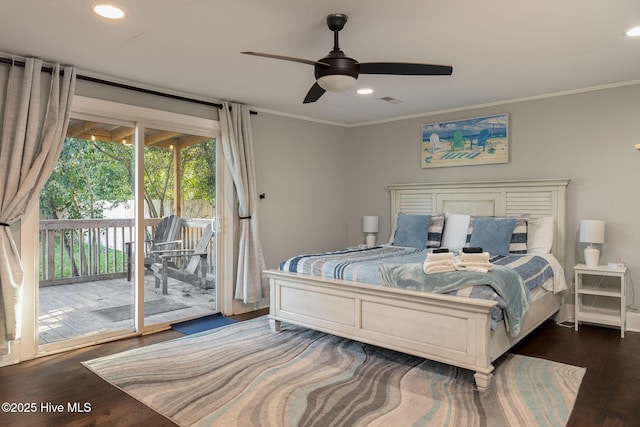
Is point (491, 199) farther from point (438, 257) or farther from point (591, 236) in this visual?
point (438, 257)

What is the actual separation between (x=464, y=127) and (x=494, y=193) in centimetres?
87

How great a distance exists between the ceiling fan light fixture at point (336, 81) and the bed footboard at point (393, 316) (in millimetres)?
1520

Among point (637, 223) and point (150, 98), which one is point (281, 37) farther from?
point (637, 223)

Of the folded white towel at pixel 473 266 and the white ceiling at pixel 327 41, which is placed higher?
the white ceiling at pixel 327 41

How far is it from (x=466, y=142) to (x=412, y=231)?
1290mm

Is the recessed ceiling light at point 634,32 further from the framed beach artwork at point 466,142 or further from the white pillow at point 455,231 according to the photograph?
the white pillow at point 455,231

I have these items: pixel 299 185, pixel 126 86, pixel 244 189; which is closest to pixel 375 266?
pixel 244 189

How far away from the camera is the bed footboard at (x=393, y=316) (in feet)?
9.27

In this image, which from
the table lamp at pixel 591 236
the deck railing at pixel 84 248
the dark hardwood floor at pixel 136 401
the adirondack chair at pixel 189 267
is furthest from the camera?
the adirondack chair at pixel 189 267

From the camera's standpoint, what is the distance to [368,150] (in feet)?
20.0

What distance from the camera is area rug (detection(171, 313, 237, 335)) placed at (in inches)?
166

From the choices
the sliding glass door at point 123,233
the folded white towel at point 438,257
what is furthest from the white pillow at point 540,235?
the sliding glass door at point 123,233

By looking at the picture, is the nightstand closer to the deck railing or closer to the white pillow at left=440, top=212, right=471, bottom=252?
the white pillow at left=440, top=212, right=471, bottom=252

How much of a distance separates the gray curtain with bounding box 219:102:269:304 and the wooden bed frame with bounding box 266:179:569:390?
0.81 metres
